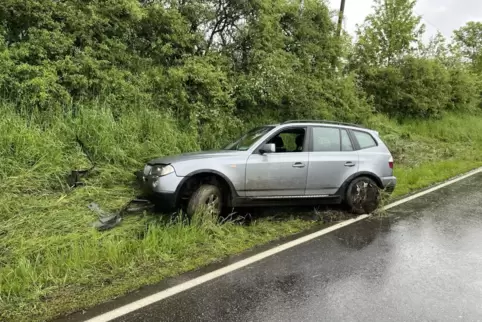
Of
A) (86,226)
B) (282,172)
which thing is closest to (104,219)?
(86,226)

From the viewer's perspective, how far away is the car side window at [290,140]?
21.7 feet

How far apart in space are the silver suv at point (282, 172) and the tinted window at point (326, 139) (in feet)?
0.04

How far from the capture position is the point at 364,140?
7176 millimetres

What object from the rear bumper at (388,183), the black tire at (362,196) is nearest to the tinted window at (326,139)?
the black tire at (362,196)

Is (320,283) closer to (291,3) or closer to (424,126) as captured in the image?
(291,3)

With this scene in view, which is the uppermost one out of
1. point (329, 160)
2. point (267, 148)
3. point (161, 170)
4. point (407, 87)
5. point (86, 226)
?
point (407, 87)

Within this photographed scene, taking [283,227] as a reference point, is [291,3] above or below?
above

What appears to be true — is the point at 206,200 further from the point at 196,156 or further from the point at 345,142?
the point at 345,142

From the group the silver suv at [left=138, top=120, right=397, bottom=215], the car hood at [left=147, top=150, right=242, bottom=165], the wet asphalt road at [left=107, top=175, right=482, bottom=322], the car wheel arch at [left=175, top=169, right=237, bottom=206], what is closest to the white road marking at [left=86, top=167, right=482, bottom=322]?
the wet asphalt road at [left=107, top=175, right=482, bottom=322]

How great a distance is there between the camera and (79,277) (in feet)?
13.0

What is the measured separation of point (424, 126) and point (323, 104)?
1065 cm

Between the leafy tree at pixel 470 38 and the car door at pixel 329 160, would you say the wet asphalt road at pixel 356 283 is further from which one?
the leafy tree at pixel 470 38

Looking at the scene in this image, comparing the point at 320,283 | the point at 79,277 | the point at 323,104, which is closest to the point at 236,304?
the point at 320,283

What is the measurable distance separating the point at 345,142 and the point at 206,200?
296 cm
